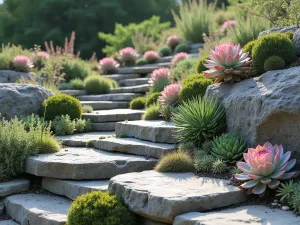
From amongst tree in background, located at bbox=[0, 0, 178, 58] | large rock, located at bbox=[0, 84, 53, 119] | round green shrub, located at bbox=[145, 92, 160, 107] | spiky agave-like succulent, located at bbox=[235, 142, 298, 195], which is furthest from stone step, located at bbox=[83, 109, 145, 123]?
tree in background, located at bbox=[0, 0, 178, 58]

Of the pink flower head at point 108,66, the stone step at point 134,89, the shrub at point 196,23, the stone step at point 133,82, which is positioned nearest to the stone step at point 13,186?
the stone step at point 134,89

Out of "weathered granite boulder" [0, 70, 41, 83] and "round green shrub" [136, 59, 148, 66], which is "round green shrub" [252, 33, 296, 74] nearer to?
"weathered granite boulder" [0, 70, 41, 83]

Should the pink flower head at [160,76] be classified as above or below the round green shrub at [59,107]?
above

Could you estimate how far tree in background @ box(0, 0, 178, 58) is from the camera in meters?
26.4

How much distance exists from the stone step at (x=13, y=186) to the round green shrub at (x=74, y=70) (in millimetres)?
6763

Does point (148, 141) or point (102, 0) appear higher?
point (102, 0)

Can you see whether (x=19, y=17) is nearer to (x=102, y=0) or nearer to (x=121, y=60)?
(x=102, y=0)

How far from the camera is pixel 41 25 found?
87.2 ft

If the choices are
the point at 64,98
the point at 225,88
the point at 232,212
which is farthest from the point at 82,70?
the point at 232,212

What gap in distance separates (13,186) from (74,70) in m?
7.26

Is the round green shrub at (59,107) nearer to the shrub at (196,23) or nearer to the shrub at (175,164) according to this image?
the shrub at (175,164)

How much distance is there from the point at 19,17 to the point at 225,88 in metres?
23.0

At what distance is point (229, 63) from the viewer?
677cm

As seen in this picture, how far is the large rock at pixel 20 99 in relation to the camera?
9250mm
